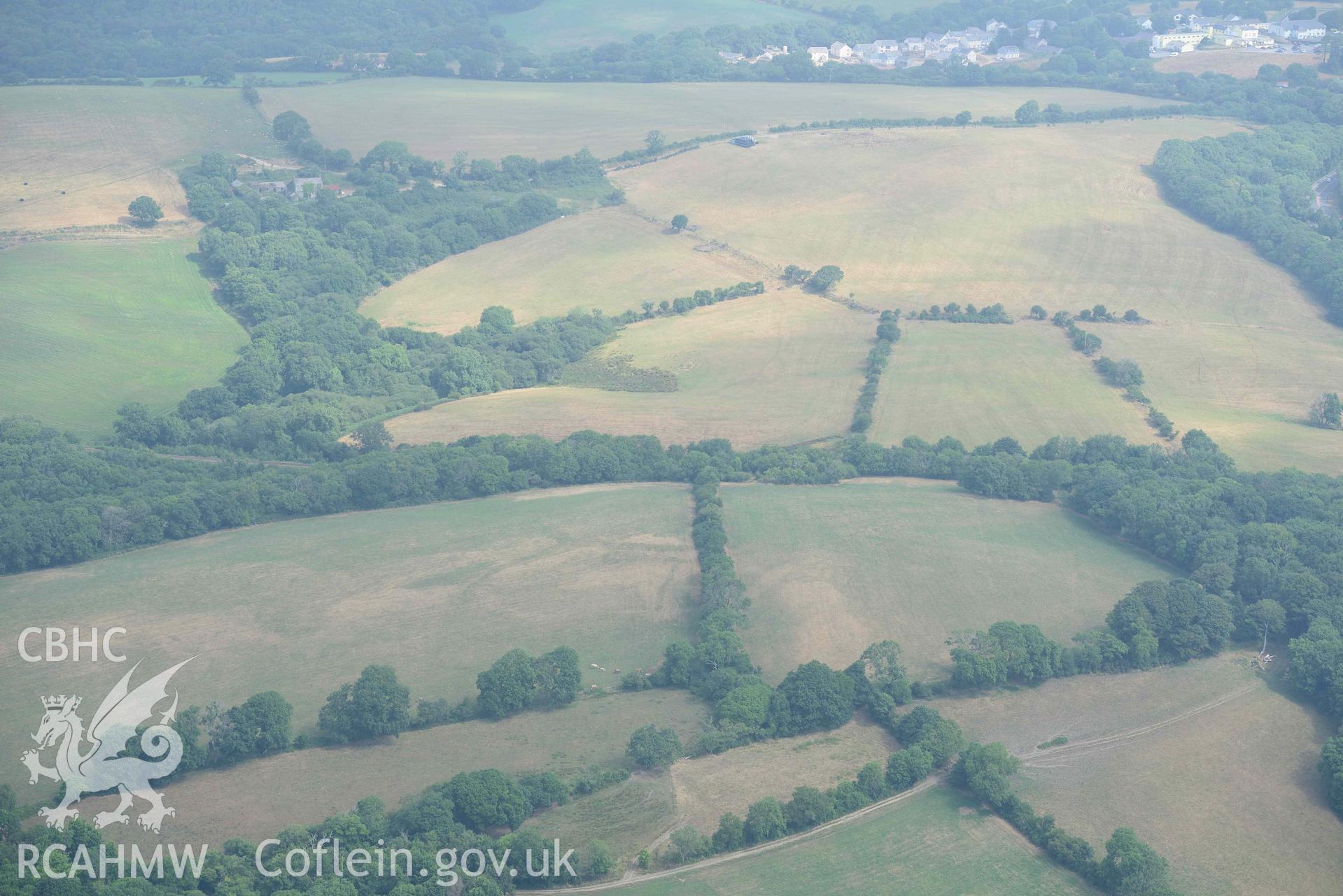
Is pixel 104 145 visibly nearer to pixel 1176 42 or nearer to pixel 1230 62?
pixel 1230 62

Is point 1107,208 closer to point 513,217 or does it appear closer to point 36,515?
Result: point 513,217

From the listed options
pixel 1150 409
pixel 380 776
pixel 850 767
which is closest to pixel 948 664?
pixel 850 767

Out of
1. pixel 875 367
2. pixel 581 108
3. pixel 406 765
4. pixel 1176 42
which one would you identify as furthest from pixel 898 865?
pixel 1176 42

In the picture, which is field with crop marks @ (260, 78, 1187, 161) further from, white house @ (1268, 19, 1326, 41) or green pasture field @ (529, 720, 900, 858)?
green pasture field @ (529, 720, 900, 858)

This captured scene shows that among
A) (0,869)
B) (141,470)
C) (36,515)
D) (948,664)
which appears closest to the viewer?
(0,869)

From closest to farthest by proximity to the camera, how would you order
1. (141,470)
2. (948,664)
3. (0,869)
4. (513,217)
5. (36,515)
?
(0,869) < (948,664) < (36,515) < (141,470) < (513,217)

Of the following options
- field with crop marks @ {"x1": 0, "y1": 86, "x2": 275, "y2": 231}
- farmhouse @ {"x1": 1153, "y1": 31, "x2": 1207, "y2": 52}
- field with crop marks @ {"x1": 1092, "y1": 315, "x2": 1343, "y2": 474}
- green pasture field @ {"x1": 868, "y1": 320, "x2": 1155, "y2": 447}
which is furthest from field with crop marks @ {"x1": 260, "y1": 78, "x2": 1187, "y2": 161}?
field with crop marks @ {"x1": 1092, "y1": 315, "x2": 1343, "y2": 474}
